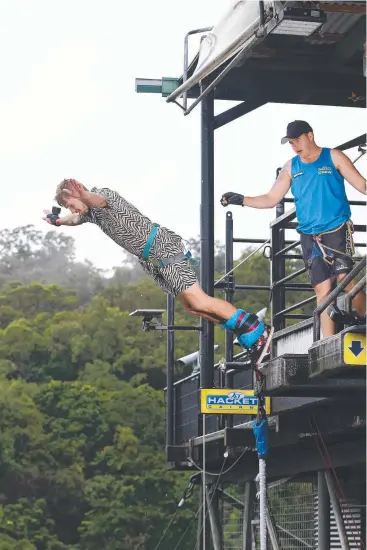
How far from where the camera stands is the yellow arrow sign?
987 centimetres

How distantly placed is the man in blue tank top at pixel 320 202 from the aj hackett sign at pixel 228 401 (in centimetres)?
293

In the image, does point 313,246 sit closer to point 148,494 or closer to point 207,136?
point 207,136

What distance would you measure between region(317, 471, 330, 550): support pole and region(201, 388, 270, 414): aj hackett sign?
1.26 meters

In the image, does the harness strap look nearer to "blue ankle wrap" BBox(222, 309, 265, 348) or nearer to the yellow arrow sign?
"blue ankle wrap" BBox(222, 309, 265, 348)

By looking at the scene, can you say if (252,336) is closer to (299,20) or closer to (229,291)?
(299,20)

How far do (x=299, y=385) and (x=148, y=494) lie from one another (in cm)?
3622

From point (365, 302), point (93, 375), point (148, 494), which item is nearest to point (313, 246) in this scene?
point (365, 302)

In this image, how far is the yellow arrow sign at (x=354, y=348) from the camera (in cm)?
987

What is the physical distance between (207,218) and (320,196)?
13.2 feet

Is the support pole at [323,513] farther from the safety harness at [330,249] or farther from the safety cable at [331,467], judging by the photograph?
the safety harness at [330,249]

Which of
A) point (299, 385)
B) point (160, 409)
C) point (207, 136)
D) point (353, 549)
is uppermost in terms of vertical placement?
point (160, 409)

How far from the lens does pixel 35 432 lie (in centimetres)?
4894

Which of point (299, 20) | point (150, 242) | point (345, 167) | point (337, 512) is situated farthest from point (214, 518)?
point (299, 20)

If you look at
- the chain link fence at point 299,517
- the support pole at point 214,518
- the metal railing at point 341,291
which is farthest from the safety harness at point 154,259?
the support pole at point 214,518
